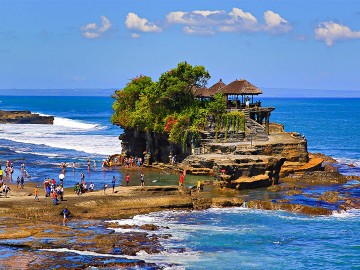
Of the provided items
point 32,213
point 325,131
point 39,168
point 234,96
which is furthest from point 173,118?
point 325,131

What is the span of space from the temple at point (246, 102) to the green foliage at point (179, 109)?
1.43 meters

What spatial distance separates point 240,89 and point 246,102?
2142 mm

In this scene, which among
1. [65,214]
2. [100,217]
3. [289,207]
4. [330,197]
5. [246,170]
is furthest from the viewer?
[246,170]

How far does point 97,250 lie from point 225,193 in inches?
730

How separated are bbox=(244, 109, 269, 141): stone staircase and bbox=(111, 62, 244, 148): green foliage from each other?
1.01 meters

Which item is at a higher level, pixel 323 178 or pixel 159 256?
pixel 323 178

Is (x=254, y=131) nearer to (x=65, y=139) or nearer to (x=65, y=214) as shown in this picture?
(x=65, y=214)

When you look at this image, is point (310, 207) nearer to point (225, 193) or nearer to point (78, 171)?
point (225, 193)

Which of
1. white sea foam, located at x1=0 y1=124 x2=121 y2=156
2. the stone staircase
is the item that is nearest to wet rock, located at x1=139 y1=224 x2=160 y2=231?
the stone staircase

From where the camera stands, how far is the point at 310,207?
162 ft

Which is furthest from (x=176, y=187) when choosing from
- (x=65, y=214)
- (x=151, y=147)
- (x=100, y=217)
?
(x=151, y=147)

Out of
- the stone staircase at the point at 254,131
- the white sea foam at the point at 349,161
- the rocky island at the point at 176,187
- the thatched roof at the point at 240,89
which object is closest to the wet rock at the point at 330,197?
the rocky island at the point at 176,187

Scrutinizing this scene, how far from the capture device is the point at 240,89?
234ft

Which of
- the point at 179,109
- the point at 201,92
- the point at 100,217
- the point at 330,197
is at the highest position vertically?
the point at 201,92
